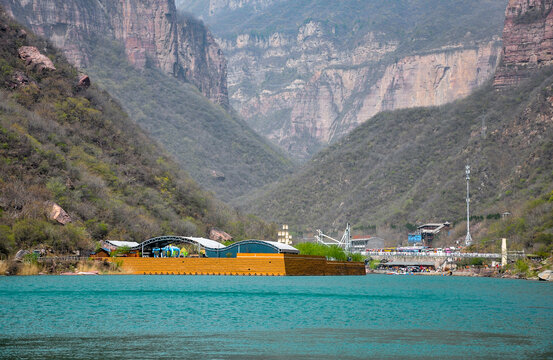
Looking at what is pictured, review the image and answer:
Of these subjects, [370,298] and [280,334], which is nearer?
[280,334]

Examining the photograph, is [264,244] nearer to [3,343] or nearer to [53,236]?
[53,236]

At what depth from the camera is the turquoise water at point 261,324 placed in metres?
43.8

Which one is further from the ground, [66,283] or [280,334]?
[66,283]

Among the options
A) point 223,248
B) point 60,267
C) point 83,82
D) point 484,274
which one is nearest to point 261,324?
point 60,267

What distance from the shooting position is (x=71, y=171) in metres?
145

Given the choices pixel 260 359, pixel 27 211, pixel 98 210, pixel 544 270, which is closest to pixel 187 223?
pixel 98 210

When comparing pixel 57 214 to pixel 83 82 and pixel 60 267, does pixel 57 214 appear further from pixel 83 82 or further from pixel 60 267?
pixel 83 82

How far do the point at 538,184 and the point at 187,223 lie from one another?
8264 centimetres

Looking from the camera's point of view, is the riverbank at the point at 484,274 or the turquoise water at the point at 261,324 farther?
the riverbank at the point at 484,274

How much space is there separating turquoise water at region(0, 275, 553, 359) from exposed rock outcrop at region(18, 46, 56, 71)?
308 ft

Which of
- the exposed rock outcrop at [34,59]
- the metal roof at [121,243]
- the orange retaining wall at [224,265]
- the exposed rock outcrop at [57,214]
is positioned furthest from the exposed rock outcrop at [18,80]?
the orange retaining wall at [224,265]

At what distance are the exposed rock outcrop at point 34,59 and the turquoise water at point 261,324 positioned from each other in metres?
94.0

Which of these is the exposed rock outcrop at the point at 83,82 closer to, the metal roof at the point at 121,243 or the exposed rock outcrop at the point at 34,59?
the exposed rock outcrop at the point at 34,59

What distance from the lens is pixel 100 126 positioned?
179625 mm
